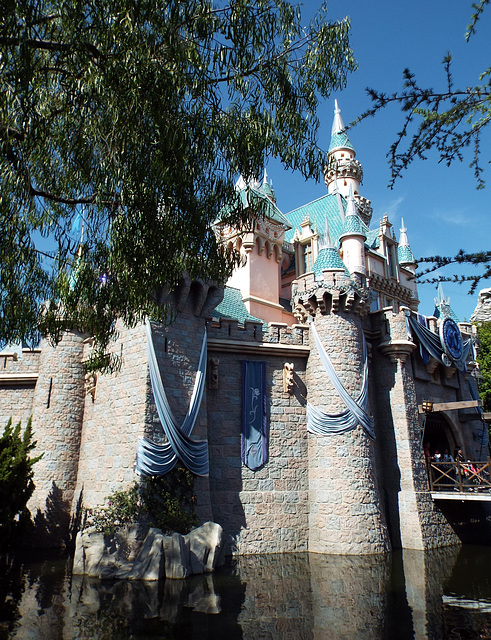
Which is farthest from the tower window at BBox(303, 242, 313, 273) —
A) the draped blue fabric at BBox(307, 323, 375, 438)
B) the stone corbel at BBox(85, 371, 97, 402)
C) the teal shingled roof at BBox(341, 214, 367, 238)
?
the stone corbel at BBox(85, 371, 97, 402)

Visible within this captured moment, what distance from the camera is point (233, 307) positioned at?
20.7 metres

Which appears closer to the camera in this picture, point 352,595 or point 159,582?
point 352,595

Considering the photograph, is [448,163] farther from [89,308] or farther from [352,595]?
[352,595]

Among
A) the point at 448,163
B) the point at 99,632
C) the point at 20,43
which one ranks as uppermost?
the point at 20,43

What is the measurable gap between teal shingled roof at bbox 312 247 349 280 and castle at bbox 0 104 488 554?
0.18 feet

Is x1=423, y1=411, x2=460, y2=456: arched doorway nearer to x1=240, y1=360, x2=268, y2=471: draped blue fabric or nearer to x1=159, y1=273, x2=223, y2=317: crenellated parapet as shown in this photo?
x1=240, y1=360, x2=268, y2=471: draped blue fabric

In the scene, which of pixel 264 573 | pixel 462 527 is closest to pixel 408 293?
pixel 462 527

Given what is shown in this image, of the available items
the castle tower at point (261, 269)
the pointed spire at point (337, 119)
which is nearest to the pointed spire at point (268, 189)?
the castle tower at point (261, 269)

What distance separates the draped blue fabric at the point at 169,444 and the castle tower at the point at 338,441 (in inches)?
138

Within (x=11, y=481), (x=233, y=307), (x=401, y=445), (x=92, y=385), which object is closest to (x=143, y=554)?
(x=11, y=481)

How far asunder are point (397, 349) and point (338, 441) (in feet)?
13.2

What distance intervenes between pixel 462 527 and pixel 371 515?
466 centimetres

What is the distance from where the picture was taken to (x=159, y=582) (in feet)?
34.3

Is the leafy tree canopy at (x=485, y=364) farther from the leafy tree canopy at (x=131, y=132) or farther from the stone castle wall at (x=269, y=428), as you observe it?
the leafy tree canopy at (x=131, y=132)
